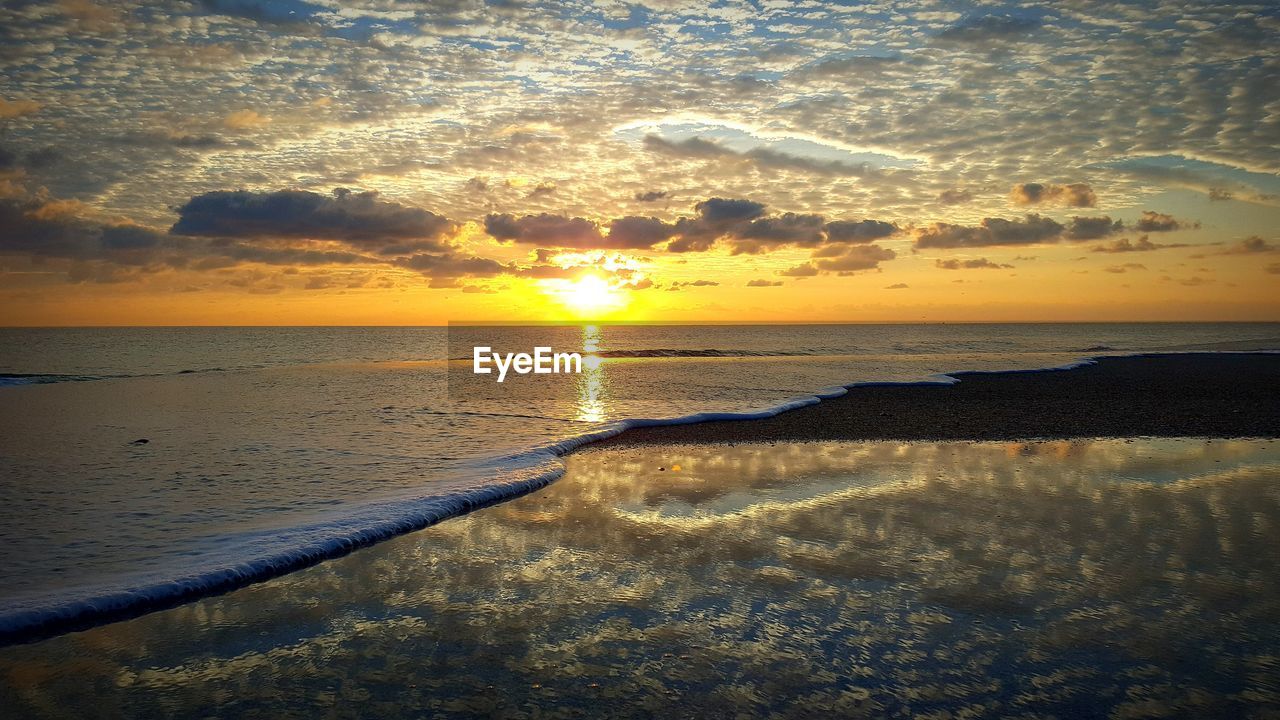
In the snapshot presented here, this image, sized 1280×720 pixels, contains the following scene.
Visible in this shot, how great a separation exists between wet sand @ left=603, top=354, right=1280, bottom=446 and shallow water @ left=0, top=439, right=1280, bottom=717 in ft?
24.8

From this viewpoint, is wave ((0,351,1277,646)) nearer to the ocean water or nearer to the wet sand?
the ocean water

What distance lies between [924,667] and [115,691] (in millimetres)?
6515

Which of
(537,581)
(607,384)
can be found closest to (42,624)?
(537,581)

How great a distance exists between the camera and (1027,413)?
2289 centimetres

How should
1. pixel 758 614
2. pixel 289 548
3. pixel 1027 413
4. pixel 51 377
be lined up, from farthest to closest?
pixel 51 377 < pixel 1027 413 < pixel 289 548 < pixel 758 614

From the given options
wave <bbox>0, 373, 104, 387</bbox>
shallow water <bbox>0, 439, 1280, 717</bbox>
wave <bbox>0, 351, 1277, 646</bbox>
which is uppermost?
shallow water <bbox>0, 439, 1280, 717</bbox>

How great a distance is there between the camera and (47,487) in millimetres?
13664

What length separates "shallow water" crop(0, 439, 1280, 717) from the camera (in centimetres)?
526

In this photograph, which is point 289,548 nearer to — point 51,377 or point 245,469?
point 245,469

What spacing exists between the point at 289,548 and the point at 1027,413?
72.9ft

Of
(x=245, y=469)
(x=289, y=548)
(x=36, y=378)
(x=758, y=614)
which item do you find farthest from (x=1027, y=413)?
(x=36, y=378)

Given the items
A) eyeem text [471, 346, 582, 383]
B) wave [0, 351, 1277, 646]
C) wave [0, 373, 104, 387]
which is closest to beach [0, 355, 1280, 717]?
wave [0, 351, 1277, 646]

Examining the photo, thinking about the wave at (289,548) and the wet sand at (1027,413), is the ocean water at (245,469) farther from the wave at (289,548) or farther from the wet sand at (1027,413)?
the wet sand at (1027,413)

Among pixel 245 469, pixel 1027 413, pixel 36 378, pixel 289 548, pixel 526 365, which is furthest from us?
pixel 526 365
